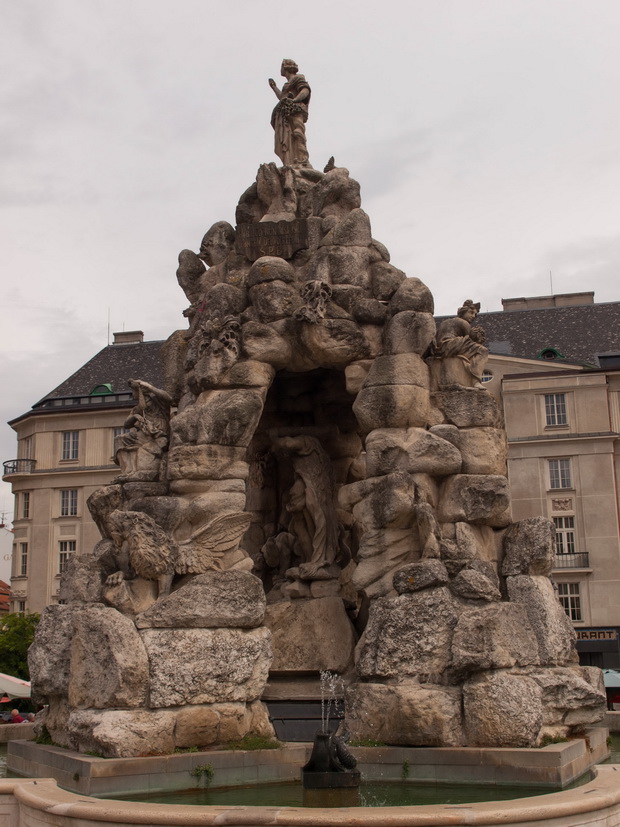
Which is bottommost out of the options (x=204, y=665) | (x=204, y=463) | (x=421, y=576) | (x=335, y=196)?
(x=204, y=665)

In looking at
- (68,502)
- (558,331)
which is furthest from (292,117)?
(68,502)

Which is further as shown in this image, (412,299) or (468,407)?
(412,299)

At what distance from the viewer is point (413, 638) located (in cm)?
979

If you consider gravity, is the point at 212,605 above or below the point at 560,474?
below

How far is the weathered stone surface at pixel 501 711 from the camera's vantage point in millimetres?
9148

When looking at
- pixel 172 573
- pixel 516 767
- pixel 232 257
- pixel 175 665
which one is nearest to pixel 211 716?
pixel 175 665

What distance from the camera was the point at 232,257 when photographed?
41.7 ft

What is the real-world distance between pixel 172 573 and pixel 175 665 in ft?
3.10

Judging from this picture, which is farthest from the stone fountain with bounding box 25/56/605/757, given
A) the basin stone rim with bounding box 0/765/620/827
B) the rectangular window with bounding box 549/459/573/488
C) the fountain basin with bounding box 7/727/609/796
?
the rectangular window with bounding box 549/459/573/488

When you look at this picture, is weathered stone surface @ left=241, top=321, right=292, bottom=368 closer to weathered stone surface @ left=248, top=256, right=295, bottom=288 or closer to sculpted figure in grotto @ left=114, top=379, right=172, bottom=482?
weathered stone surface @ left=248, top=256, right=295, bottom=288

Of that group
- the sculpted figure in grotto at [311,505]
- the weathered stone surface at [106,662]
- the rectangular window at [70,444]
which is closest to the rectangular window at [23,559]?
the rectangular window at [70,444]

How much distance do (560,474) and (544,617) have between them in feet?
86.0

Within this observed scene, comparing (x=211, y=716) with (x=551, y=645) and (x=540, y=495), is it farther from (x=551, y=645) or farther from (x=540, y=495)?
(x=540, y=495)

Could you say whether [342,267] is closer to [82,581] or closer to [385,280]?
[385,280]
